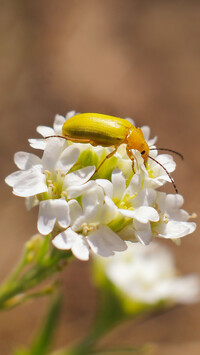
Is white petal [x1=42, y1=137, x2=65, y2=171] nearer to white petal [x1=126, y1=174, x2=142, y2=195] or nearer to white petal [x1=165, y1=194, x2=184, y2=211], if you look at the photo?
white petal [x1=126, y1=174, x2=142, y2=195]

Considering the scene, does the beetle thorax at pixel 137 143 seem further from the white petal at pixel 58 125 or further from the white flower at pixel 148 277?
the white flower at pixel 148 277

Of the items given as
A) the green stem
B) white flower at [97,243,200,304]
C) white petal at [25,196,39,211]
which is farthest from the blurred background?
white petal at [25,196,39,211]

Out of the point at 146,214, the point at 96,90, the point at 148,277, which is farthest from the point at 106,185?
the point at 96,90

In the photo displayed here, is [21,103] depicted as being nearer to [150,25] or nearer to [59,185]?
[150,25]

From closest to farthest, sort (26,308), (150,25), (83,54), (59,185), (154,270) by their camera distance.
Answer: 1. (59,185)
2. (154,270)
3. (26,308)
4. (83,54)
5. (150,25)

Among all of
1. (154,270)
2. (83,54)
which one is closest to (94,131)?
(154,270)

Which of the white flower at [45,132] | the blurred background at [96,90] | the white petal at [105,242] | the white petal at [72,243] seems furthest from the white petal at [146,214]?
the blurred background at [96,90]

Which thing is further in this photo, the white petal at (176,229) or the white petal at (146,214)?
the white petal at (176,229)
